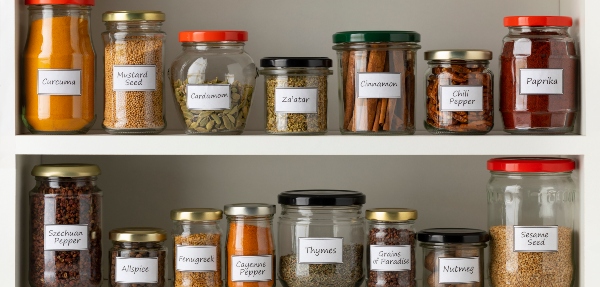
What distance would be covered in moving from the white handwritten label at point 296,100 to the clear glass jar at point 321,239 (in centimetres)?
14

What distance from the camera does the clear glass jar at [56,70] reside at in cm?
127

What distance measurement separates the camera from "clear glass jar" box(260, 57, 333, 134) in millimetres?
1268

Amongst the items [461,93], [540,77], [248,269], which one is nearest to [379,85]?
[461,93]

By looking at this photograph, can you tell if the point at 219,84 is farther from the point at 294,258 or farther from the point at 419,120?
the point at 419,120

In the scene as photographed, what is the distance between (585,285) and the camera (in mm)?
1245

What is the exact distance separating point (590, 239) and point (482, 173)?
0.32 meters

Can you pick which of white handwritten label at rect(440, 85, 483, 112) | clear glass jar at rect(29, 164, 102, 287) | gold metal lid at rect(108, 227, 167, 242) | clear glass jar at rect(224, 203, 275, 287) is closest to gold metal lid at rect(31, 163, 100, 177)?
clear glass jar at rect(29, 164, 102, 287)

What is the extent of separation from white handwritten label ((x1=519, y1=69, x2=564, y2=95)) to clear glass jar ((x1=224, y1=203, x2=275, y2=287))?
0.44 metres

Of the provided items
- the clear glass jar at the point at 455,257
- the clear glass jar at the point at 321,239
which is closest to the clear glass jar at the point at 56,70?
the clear glass jar at the point at 321,239

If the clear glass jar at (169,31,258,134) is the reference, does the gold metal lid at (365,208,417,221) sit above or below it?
below

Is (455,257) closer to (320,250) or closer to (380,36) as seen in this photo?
(320,250)

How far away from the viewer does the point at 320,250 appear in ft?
4.16

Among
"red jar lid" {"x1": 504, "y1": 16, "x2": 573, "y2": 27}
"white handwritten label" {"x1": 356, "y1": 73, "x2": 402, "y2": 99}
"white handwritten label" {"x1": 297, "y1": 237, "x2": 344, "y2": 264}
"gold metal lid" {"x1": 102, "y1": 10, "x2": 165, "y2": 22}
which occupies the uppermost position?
"gold metal lid" {"x1": 102, "y1": 10, "x2": 165, "y2": 22}

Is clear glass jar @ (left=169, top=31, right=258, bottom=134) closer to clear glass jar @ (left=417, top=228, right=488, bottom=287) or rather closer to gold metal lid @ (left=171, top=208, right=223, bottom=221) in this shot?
gold metal lid @ (left=171, top=208, right=223, bottom=221)
